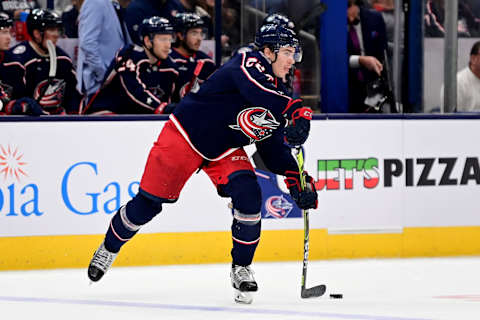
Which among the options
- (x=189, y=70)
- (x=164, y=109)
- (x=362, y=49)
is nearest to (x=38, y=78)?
(x=164, y=109)

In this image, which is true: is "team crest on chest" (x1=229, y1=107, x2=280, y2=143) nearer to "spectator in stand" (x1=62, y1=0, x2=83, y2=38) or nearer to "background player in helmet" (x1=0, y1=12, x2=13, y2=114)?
"background player in helmet" (x1=0, y1=12, x2=13, y2=114)

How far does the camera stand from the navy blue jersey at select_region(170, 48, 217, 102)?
605cm

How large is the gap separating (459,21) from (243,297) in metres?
3.12

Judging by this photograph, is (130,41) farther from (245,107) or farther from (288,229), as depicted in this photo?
(245,107)

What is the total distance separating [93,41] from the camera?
5918 millimetres

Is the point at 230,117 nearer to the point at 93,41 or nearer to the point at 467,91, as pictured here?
the point at 93,41

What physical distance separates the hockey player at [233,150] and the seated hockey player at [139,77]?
132cm

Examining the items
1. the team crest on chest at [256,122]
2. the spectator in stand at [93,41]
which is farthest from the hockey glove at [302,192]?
the spectator in stand at [93,41]

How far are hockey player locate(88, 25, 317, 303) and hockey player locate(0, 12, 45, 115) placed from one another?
1.23 metres

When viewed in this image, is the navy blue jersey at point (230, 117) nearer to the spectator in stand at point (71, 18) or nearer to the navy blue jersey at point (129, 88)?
the navy blue jersey at point (129, 88)

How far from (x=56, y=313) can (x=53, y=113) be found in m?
1.96

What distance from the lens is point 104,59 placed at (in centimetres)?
599

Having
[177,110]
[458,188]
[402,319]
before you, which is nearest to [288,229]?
[458,188]

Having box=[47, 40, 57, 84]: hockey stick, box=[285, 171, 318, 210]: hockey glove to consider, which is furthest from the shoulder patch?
box=[285, 171, 318, 210]: hockey glove
